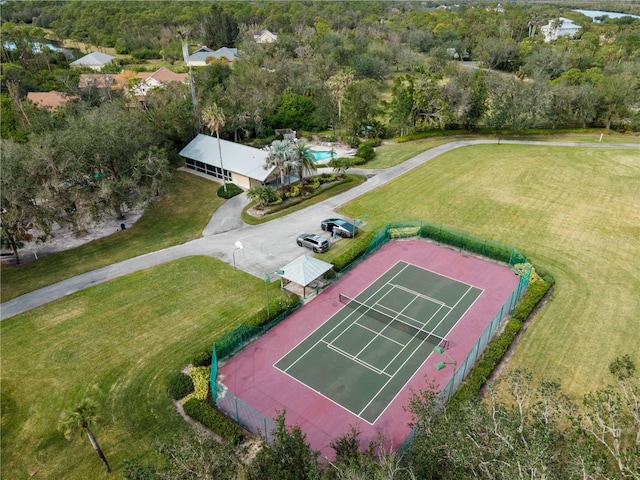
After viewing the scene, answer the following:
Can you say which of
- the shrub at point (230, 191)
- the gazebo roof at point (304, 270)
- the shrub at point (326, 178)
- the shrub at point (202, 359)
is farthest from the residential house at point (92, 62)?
the shrub at point (202, 359)

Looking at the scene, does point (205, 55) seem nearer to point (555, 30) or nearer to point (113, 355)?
point (113, 355)

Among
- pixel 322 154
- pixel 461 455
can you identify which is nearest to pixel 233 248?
pixel 461 455

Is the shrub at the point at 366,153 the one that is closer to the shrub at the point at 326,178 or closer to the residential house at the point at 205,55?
the shrub at the point at 326,178

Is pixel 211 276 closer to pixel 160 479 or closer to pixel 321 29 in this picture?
pixel 160 479

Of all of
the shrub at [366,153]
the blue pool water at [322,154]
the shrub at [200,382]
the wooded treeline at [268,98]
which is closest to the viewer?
the shrub at [200,382]

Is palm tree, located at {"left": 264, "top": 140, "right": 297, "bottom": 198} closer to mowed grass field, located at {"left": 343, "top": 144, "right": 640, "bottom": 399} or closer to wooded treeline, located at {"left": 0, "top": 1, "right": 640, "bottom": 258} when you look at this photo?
mowed grass field, located at {"left": 343, "top": 144, "right": 640, "bottom": 399}
